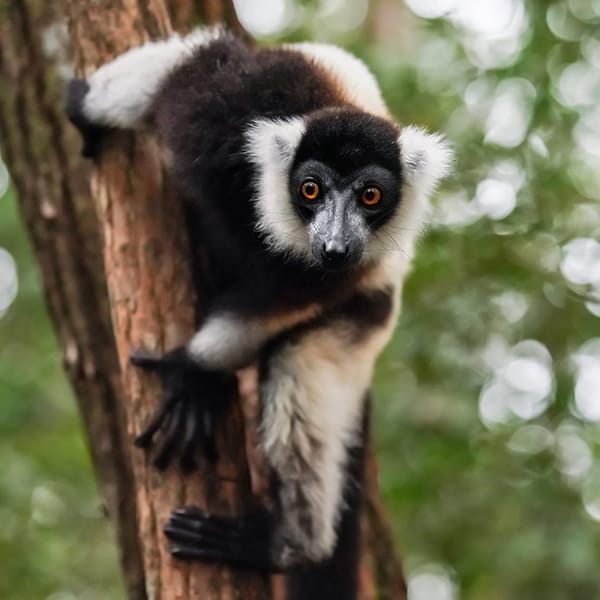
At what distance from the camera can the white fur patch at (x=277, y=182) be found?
11.2 feet

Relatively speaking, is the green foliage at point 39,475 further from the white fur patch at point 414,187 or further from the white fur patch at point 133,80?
the white fur patch at point 414,187

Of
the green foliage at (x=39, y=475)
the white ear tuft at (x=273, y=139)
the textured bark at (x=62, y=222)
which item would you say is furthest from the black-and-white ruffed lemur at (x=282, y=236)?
the green foliage at (x=39, y=475)

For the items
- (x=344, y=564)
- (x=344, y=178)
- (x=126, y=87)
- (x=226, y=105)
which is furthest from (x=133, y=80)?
(x=344, y=564)

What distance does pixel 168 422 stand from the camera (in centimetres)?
351

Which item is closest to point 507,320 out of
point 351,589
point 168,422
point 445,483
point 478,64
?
point 445,483

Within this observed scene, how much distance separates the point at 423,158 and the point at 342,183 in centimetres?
39

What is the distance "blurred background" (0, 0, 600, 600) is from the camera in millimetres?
4465

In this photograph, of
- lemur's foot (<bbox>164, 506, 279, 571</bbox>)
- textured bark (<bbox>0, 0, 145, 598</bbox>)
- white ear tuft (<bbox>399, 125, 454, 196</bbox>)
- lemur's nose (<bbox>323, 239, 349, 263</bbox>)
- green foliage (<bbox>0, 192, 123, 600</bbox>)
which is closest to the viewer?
lemur's nose (<bbox>323, 239, 349, 263</bbox>)

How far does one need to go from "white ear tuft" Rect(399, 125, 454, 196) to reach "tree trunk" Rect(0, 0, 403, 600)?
0.86 metres

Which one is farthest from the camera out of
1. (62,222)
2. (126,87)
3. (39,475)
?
(39,475)

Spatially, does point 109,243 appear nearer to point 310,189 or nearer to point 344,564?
point 310,189

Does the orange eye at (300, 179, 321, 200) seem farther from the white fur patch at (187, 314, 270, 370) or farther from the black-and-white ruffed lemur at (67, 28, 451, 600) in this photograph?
the white fur patch at (187, 314, 270, 370)

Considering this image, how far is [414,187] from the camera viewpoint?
11.9ft

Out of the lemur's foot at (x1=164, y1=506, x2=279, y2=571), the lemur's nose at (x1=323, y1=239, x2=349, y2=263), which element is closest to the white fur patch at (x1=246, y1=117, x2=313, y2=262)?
the lemur's nose at (x1=323, y1=239, x2=349, y2=263)
